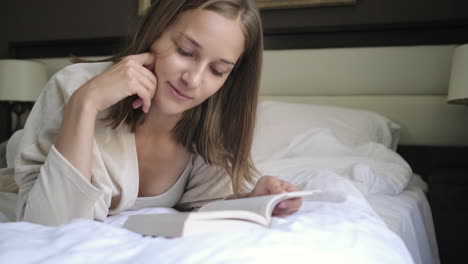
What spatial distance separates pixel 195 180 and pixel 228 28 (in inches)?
17.9

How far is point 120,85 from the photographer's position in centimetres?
91

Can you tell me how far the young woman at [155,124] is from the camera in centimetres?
87

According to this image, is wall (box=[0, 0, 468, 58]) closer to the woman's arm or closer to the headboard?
the headboard

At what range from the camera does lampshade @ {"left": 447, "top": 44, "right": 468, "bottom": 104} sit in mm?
1886

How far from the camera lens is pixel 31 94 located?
285cm

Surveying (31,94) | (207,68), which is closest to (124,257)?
(207,68)

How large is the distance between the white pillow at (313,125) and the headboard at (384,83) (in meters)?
0.16

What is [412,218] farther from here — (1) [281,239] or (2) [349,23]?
(2) [349,23]

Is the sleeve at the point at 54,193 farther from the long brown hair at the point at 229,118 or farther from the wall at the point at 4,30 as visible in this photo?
the wall at the point at 4,30

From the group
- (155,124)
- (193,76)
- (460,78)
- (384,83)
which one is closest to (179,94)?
(193,76)

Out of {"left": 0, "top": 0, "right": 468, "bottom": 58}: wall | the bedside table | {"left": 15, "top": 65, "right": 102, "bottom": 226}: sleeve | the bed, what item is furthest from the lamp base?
the bedside table

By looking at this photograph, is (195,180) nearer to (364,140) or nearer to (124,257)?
(124,257)

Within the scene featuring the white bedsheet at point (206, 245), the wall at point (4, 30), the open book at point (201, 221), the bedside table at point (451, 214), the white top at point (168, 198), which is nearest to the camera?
the white bedsheet at point (206, 245)

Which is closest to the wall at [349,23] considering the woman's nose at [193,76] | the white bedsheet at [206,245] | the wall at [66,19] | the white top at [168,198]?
the wall at [66,19]
